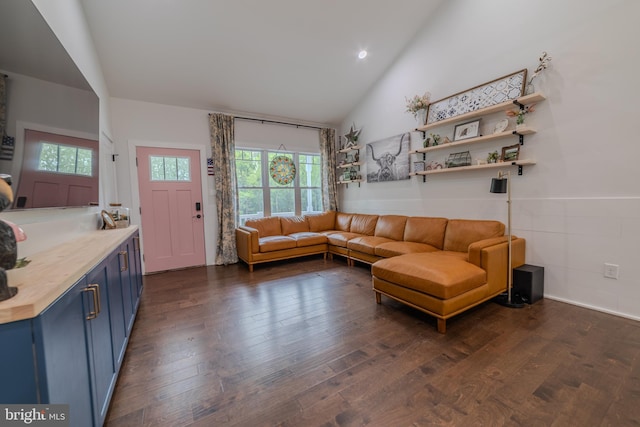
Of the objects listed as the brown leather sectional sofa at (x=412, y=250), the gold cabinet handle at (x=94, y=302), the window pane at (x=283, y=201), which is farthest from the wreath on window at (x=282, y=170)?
the gold cabinet handle at (x=94, y=302)

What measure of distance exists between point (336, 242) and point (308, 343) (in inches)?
102

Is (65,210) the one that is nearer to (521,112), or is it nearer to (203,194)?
(203,194)

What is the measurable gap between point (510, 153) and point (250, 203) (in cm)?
414

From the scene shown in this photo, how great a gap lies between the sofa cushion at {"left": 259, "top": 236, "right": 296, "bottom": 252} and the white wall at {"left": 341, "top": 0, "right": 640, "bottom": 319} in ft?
8.56

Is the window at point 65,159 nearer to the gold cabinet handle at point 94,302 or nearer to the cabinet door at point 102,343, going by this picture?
the cabinet door at point 102,343

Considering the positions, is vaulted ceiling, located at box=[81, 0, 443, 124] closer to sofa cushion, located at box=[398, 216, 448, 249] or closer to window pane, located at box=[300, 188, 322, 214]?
window pane, located at box=[300, 188, 322, 214]

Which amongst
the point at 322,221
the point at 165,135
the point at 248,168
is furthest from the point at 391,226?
the point at 165,135

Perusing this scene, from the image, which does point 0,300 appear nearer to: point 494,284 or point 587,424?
point 587,424

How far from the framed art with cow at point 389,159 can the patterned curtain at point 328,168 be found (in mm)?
937

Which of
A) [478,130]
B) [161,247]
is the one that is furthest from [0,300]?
[478,130]

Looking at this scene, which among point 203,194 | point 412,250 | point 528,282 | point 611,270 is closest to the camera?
point 611,270

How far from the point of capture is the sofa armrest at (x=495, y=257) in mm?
2451

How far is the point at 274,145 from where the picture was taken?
16.9ft

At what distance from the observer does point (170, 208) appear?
4.24 metres
